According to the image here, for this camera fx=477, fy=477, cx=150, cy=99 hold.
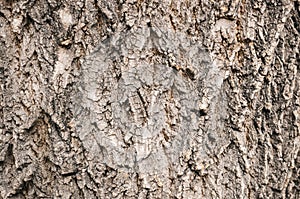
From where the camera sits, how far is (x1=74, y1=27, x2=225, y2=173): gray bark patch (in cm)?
117

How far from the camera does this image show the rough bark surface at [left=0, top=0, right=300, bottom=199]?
3.84 feet

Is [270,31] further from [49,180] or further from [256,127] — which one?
[49,180]

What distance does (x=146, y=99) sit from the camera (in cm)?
118

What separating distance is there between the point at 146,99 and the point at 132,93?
0.04 meters

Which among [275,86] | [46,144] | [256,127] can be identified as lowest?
[46,144]

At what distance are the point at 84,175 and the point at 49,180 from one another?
0.10m

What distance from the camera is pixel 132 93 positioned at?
118 centimetres

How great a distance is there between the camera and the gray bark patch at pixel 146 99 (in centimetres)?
117

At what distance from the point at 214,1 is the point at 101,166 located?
19.7 inches

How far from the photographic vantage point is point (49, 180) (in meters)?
1.24

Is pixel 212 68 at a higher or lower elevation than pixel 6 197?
higher

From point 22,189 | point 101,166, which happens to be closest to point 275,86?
point 101,166

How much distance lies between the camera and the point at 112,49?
3.85 feet

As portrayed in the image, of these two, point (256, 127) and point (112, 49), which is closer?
point (112, 49)
